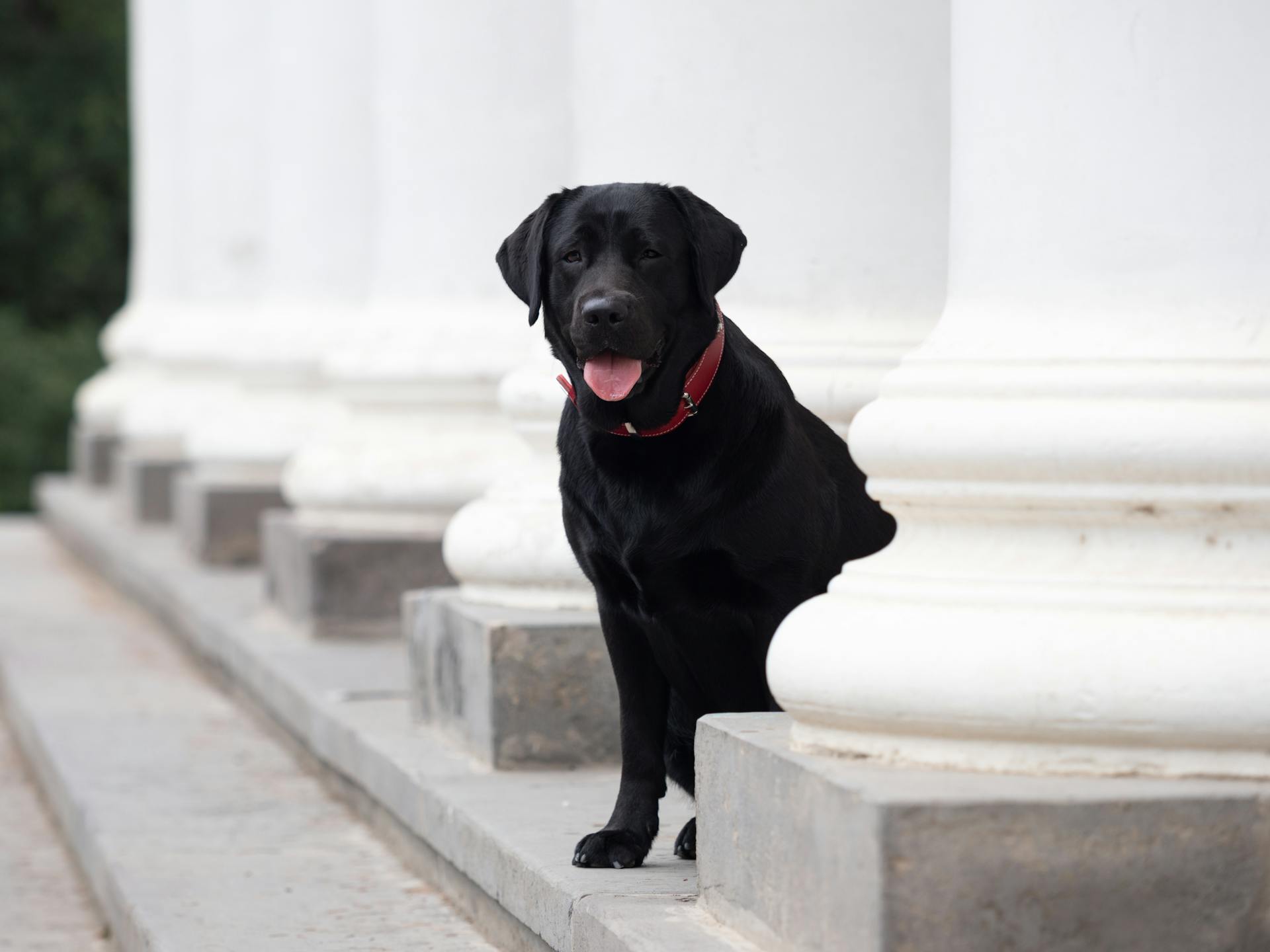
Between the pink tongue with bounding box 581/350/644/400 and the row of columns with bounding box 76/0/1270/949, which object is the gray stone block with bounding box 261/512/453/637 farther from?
the pink tongue with bounding box 581/350/644/400

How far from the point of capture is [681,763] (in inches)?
151

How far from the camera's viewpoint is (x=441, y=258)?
22.9 feet

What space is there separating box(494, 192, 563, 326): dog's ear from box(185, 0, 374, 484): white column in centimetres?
522

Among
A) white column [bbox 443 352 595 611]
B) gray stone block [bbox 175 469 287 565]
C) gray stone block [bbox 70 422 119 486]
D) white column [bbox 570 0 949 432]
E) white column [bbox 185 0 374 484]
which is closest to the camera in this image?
white column [bbox 570 0 949 432]

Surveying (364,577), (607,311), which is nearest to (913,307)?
(607,311)

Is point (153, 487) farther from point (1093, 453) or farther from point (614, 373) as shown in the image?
point (1093, 453)

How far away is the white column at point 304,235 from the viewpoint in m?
8.90

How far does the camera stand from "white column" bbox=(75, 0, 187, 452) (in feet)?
43.9

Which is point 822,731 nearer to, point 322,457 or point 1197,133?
point 1197,133

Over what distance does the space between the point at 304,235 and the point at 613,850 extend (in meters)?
6.12

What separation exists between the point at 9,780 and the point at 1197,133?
493 centimetres

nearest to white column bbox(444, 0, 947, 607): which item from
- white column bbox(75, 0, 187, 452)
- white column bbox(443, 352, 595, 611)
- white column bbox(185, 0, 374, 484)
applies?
white column bbox(443, 352, 595, 611)

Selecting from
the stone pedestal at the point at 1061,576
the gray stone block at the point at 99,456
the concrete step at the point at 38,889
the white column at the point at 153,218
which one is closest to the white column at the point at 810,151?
the stone pedestal at the point at 1061,576

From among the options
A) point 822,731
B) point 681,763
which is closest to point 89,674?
point 681,763
